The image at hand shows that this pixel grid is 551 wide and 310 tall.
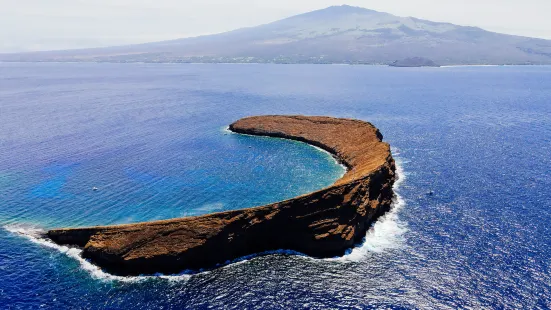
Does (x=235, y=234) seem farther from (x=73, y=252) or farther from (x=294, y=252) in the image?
(x=73, y=252)

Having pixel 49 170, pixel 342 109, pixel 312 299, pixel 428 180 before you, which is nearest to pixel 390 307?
pixel 312 299

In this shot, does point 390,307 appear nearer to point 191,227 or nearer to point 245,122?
point 191,227

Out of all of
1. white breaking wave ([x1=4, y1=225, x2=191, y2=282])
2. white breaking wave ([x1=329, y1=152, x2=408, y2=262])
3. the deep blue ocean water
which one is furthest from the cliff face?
the deep blue ocean water

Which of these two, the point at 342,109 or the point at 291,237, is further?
the point at 342,109

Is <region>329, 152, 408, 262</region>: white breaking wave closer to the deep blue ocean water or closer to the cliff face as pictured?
the deep blue ocean water

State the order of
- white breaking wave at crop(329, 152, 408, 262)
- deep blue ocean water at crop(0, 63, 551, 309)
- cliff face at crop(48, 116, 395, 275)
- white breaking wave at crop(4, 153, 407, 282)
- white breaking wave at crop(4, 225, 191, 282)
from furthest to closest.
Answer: white breaking wave at crop(329, 152, 408, 262) → cliff face at crop(48, 116, 395, 275) → white breaking wave at crop(4, 153, 407, 282) → white breaking wave at crop(4, 225, 191, 282) → deep blue ocean water at crop(0, 63, 551, 309)

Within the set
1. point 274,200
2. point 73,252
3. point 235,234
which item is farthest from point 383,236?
point 73,252

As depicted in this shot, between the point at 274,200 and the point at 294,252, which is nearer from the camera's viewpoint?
the point at 294,252
